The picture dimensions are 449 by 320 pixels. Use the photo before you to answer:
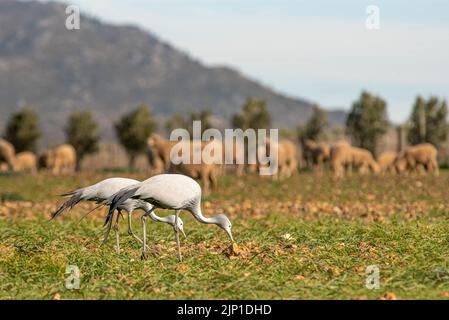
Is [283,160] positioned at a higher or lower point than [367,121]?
lower

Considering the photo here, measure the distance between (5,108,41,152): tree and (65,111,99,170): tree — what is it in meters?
4.95

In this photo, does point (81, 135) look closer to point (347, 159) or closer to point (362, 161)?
point (362, 161)

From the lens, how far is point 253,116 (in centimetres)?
7131

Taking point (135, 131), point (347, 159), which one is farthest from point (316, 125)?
point (347, 159)

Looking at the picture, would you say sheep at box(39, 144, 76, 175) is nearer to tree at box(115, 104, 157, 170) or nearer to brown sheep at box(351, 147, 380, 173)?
tree at box(115, 104, 157, 170)

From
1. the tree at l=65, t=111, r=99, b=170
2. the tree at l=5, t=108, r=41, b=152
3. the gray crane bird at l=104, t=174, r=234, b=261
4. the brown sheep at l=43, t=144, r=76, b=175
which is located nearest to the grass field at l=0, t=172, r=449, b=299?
the gray crane bird at l=104, t=174, r=234, b=261

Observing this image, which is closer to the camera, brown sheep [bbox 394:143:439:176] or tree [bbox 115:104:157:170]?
brown sheep [bbox 394:143:439:176]

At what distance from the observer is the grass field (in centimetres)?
812

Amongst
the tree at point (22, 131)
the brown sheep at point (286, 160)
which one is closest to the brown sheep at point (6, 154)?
the tree at point (22, 131)

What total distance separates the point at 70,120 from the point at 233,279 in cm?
6384

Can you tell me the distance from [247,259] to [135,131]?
59.8 meters

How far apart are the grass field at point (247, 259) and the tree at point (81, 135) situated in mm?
52973
